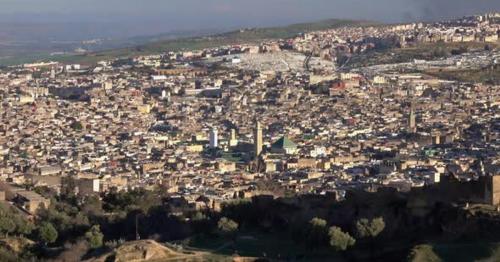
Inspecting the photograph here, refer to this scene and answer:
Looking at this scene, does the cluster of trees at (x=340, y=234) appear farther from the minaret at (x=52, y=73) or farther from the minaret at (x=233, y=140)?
the minaret at (x=52, y=73)

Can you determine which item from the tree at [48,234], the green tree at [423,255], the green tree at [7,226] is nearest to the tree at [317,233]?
the green tree at [423,255]

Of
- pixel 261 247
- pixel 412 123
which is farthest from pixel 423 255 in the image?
pixel 412 123

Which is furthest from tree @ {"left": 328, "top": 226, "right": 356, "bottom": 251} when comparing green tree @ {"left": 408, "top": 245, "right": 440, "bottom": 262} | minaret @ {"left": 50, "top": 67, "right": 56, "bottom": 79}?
minaret @ {"left": 50, "top": 67, "right": 56, "bottom": 79}

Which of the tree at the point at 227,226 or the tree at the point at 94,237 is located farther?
the tree at the point at 94,237

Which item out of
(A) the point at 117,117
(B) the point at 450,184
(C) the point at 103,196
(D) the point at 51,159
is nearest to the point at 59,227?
(C) the point at 103,196

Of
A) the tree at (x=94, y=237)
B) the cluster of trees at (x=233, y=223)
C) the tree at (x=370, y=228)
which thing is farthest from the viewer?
the tree at (x=94, y=237)

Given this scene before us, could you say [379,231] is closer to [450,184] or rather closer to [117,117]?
[450,184]
